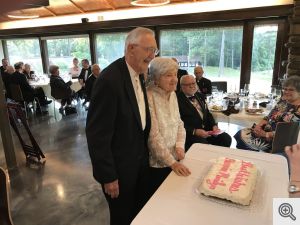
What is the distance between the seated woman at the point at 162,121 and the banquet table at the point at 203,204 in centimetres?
23

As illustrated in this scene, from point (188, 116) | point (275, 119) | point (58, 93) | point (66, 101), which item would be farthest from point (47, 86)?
point (275, 119)

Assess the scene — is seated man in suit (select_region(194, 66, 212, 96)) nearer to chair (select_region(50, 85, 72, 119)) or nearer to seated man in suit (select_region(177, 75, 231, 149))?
seated man in suit (select_region(177, 75, 231, 149))

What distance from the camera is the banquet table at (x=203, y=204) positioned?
1.02 m

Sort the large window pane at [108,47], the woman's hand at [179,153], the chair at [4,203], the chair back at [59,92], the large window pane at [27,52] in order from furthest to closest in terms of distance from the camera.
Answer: the large window pane at [27,52]
the large window pane at [108,47]
the chair back at [59,92]
the woman's hand at [179,153]
the chair at [4,203]

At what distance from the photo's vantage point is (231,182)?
1.18 m

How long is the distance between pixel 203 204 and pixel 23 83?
5.68 m

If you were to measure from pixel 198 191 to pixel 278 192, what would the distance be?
37 centimetres

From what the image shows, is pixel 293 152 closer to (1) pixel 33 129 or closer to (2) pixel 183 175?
(2) pixel 183 175

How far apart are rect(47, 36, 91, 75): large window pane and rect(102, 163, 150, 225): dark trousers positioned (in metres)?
6.94

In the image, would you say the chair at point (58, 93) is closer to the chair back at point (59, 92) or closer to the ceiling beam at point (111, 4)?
the chair back at point (59, 92)

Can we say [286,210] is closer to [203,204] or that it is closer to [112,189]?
[203,204]

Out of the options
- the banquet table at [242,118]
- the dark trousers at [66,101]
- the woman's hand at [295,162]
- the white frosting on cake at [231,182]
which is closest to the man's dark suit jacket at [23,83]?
the dark trousers at [66,101]

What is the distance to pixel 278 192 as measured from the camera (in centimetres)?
118

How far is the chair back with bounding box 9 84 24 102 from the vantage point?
5.57m
